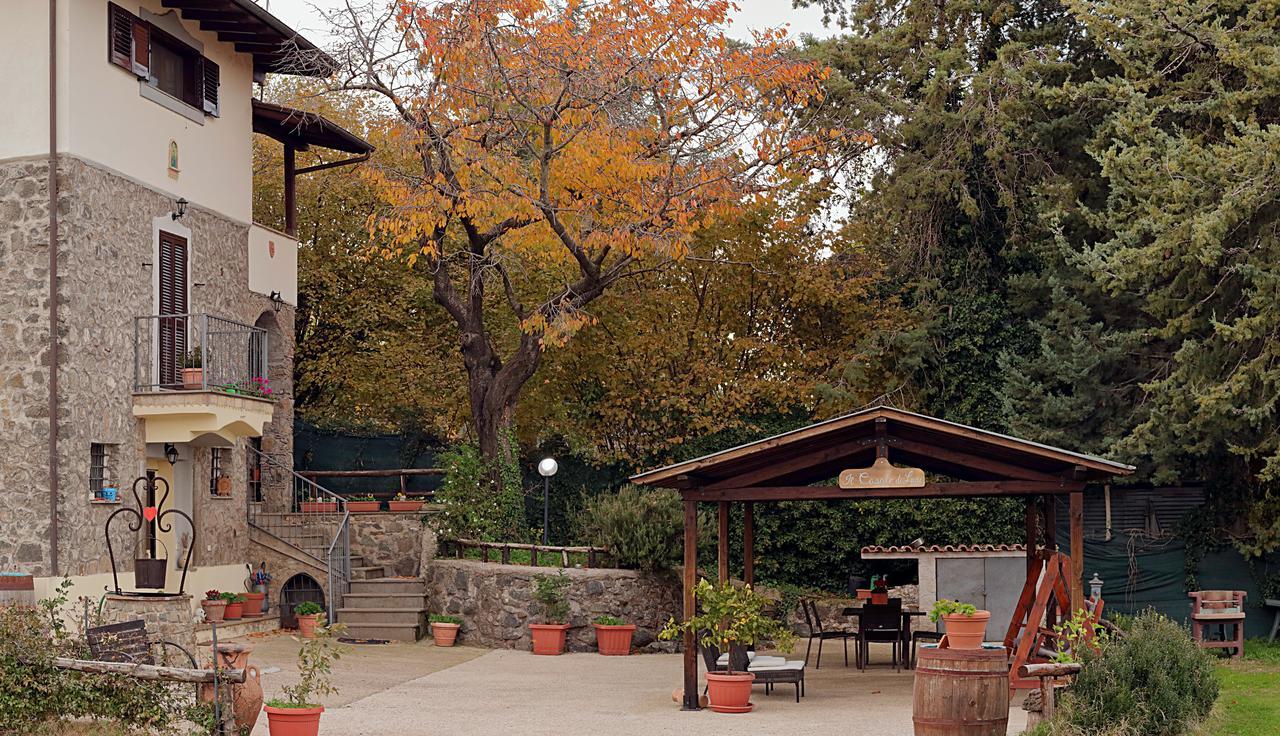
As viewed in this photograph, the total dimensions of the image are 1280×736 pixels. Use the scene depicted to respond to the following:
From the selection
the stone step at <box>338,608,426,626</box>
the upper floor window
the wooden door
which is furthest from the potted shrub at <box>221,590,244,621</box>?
the upper floor window

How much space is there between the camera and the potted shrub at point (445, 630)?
18.6m

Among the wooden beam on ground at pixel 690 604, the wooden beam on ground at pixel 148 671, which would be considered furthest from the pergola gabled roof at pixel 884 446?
the wooden beam on ground at pixel 148 671

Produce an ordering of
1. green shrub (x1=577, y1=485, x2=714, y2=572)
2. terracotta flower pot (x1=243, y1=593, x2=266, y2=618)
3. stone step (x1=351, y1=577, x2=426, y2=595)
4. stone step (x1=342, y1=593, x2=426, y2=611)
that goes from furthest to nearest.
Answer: stone step (x1=351, y1=577, x2=426, y2=595) → stone step (x1=342, y1=593, x2=426, y2=611) → terracotta flower pot (x1=243, y1=593, x2=266, y2=618) → green shrub (x1=577, y1=485, x2=714, y2=572)

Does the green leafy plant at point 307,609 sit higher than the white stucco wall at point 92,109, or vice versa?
the white stucco wall at point 92,109

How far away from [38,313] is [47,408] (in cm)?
112

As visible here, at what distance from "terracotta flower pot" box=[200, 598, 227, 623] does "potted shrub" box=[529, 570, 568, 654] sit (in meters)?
4.14

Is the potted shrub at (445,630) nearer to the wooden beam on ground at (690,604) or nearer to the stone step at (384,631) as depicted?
the stone step at (384,631)

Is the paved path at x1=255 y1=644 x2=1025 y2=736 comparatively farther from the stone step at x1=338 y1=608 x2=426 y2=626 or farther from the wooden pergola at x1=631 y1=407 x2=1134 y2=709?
the stone step at x1=338 y1=608 x2=426 y2=626

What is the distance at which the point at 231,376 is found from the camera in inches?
727

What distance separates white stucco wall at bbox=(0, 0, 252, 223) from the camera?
1573cm

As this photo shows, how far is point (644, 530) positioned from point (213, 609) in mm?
5876

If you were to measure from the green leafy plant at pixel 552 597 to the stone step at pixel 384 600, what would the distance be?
2.00 m

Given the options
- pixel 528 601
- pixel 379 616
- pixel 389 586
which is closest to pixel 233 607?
pixel 379 616

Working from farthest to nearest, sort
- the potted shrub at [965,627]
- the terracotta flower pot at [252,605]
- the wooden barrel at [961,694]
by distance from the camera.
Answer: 1. the terracotta flower pot at [252,605]
2. the potted shrub at [965,627]
3. the wooden barrel at [961,694]
